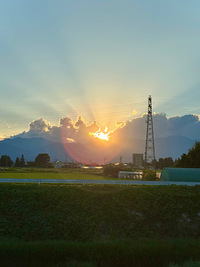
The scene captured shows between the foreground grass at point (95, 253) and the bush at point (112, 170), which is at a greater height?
the bush at point (112, 170)

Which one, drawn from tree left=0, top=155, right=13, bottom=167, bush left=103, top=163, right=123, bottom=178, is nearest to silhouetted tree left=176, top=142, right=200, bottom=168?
bush left=103, top=163, right=123, bottom=178

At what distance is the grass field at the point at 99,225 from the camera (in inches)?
699

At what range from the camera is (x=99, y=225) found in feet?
75.3

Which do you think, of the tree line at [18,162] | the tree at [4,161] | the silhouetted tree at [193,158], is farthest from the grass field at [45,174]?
the tree at [4,161]

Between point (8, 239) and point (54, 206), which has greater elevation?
point (54, 206)

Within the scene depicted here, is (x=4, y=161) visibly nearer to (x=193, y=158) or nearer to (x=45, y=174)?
(x=45, y=174)

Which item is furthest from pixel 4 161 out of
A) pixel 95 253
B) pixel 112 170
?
pixel 95 253

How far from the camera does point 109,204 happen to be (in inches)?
1024

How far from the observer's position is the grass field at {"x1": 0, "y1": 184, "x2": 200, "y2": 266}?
17.8 m

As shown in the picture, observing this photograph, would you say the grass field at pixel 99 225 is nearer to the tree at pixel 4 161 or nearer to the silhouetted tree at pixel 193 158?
the silhouetted tree at pixel 193 158

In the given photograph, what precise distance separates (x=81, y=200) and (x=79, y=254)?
349 inches

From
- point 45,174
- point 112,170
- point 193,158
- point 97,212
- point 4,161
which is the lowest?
point 97,212

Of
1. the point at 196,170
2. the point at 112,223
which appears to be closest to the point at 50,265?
the point at 112,223

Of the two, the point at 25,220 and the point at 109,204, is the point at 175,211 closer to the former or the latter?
the point at 109,204
